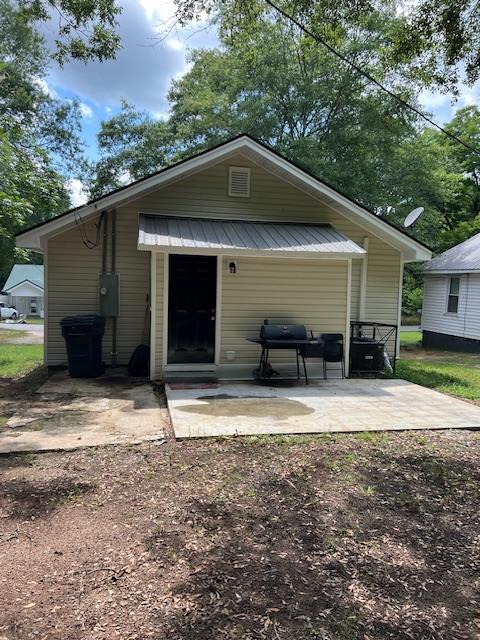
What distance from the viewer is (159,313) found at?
820cm

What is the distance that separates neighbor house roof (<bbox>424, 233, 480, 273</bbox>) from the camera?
1554cm

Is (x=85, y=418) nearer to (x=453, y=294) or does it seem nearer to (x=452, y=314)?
(x=452, y=314)

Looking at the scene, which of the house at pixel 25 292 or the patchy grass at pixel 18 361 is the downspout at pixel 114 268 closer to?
the patchy grass at pixel 18 361

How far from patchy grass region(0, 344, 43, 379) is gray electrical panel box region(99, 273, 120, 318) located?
2246 mm

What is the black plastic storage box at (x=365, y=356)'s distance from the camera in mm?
9273

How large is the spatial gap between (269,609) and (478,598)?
1.19 m

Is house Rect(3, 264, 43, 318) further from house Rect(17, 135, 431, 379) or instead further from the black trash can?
the black trash can

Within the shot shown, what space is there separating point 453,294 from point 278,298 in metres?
10.6

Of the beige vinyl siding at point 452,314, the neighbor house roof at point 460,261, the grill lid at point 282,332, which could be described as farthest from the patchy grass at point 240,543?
the neighbor house roof at point 460,261

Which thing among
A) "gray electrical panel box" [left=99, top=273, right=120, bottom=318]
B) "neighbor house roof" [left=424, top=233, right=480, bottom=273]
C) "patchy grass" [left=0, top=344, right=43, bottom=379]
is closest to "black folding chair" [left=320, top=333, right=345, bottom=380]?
"gray electrical panel box" [left=99, top=273, right=120, bottom=318]

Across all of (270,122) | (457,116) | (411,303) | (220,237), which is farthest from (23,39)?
(411,303)

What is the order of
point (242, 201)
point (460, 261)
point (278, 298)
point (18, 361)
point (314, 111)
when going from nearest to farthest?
point (278, 298)
point (242, 201)
point (18, 361)
point (460, 261)
point (314, 111)

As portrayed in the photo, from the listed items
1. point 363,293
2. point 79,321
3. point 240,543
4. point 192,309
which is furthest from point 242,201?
point 240,543

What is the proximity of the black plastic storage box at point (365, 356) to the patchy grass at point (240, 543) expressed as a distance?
14.5 ft
